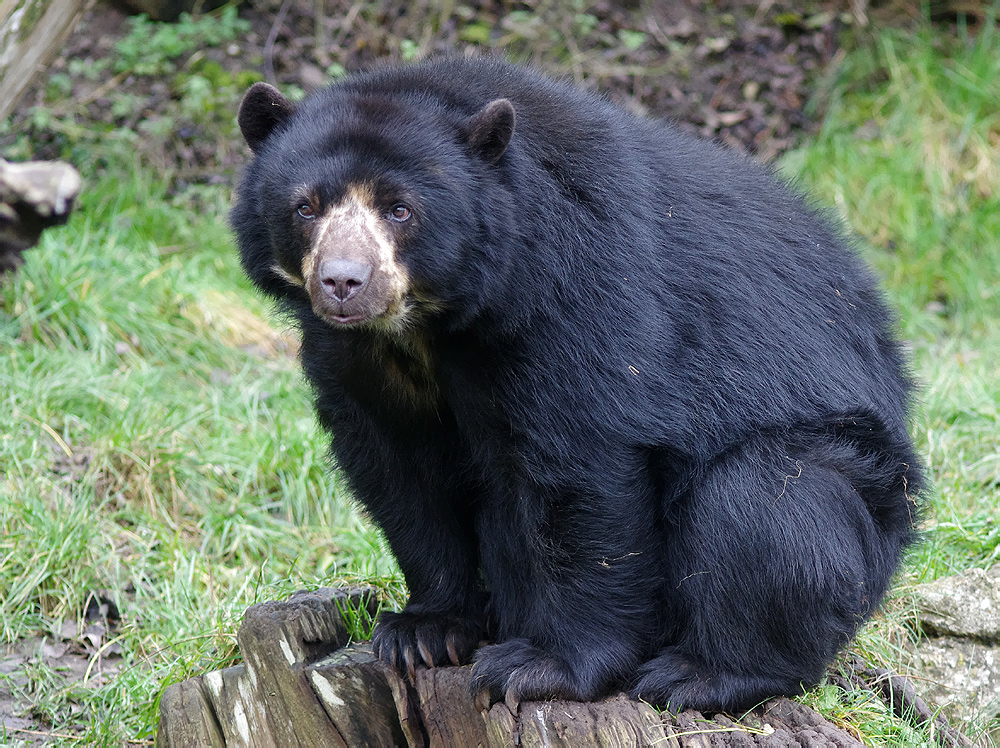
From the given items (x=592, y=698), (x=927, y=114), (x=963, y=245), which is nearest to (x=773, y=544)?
(x=592, y=698)

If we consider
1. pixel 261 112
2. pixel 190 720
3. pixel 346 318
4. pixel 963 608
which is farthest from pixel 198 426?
pixel 963 608

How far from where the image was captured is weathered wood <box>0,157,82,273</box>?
6512mm

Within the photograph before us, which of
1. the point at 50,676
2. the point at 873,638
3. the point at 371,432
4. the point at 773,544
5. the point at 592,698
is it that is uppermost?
the point at 371,432

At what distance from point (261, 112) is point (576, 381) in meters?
1.40

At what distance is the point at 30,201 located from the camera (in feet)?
21.4

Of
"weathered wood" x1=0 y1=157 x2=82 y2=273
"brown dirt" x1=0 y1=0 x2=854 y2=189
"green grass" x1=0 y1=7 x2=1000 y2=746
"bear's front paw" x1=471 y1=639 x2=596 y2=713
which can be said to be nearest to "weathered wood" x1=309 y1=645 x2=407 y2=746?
"bear's front paw" x1=471 y1=639 x2=596 y2=713

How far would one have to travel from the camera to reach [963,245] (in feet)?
31.3

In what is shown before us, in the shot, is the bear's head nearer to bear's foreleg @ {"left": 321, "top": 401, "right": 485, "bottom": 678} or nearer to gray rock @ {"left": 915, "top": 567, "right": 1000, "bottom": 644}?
bear's foreleg @ {"left": 321, "top": 401, "right": 485, "bottom": 678}

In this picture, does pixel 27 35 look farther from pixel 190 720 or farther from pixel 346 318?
pixel 190 720

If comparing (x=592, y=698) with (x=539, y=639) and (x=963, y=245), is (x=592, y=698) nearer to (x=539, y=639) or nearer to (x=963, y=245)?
(x=539, y=639)

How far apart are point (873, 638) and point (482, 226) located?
2524mm

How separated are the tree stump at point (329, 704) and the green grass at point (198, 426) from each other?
500mm

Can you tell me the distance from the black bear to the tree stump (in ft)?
0.38

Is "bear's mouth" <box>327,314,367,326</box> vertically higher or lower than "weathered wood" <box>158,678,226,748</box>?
higher
